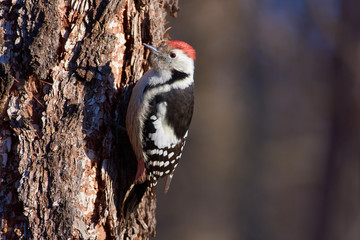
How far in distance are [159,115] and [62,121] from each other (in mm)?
805

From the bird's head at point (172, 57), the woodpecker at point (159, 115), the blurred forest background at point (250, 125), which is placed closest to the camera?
the woodpecker at point (159, 115)

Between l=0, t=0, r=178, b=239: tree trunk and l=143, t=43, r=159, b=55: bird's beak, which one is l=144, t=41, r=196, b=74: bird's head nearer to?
l=143, t=43, r=159, b=55: bird's beak

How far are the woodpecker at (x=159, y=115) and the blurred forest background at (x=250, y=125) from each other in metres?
4.10

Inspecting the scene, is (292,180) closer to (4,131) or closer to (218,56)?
(218,56)

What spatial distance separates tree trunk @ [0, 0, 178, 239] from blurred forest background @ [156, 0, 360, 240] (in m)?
4.68

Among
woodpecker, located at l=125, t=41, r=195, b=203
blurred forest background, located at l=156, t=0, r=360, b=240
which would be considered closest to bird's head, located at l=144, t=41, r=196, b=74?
woodpecker, located at l=125, t=41, r=195, b=203

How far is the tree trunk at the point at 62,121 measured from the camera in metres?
2.86

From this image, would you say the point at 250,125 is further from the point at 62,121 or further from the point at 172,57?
the point at 62,121

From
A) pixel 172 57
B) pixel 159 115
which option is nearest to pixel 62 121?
pixel 159 115

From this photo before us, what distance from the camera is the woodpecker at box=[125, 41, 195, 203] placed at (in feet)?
11.1

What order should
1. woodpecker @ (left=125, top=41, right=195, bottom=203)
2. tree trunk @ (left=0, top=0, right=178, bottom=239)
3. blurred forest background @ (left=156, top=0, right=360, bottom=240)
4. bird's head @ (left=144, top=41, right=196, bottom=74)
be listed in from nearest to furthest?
1. tree trunk @ (left=0, top=0, right=178, bottom=239)
2. woodpecker @ (left=125, top=41, right=195, bottom=203)
3. bird's head @ (left=144, top=41, right=196, bottom=74)
4. blurred forest background @ (left=156, top=0, right=360, bottom=240)

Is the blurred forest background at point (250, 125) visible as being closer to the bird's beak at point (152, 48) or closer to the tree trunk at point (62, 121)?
the bird's beak at point (152, 48)

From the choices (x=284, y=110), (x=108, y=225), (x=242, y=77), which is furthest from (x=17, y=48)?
(x=284, y=110)

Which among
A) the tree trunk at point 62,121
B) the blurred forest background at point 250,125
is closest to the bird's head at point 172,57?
the tree trunk at point 62,121
